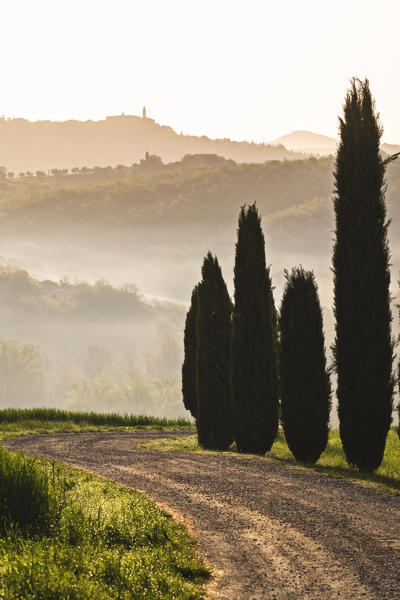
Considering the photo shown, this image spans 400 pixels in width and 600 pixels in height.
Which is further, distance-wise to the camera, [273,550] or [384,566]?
[273,550]

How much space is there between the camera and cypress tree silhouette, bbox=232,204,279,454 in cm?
2131

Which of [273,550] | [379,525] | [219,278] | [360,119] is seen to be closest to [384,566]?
[273,550]

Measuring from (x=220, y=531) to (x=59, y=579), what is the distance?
374 centimetres

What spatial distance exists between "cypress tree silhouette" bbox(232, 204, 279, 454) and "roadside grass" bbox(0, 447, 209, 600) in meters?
10.2

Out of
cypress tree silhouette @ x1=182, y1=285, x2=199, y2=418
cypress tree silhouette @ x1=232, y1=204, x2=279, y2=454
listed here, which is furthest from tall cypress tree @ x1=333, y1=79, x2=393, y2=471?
cypress tree silhouette @ x1=182, y1=285, x2=199, y2=418

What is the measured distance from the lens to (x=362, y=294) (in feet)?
60.1

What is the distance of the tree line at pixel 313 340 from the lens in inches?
713

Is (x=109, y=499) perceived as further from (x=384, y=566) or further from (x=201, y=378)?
(x=201, y=378)

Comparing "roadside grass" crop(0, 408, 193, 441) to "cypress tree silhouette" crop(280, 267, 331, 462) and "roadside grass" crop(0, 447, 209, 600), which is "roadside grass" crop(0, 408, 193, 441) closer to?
"cypress tree silhouette" crop(280, 267, 331, 462)

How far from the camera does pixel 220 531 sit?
1008 cm

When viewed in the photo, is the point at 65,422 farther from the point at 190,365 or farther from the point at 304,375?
the point at 304,375

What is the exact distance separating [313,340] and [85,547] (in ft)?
42.6

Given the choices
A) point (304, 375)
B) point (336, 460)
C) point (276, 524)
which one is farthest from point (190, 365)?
point (276, 524)

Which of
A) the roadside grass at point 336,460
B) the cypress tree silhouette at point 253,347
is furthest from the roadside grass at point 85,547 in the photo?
the cypress tree silhouette at point 253,347
